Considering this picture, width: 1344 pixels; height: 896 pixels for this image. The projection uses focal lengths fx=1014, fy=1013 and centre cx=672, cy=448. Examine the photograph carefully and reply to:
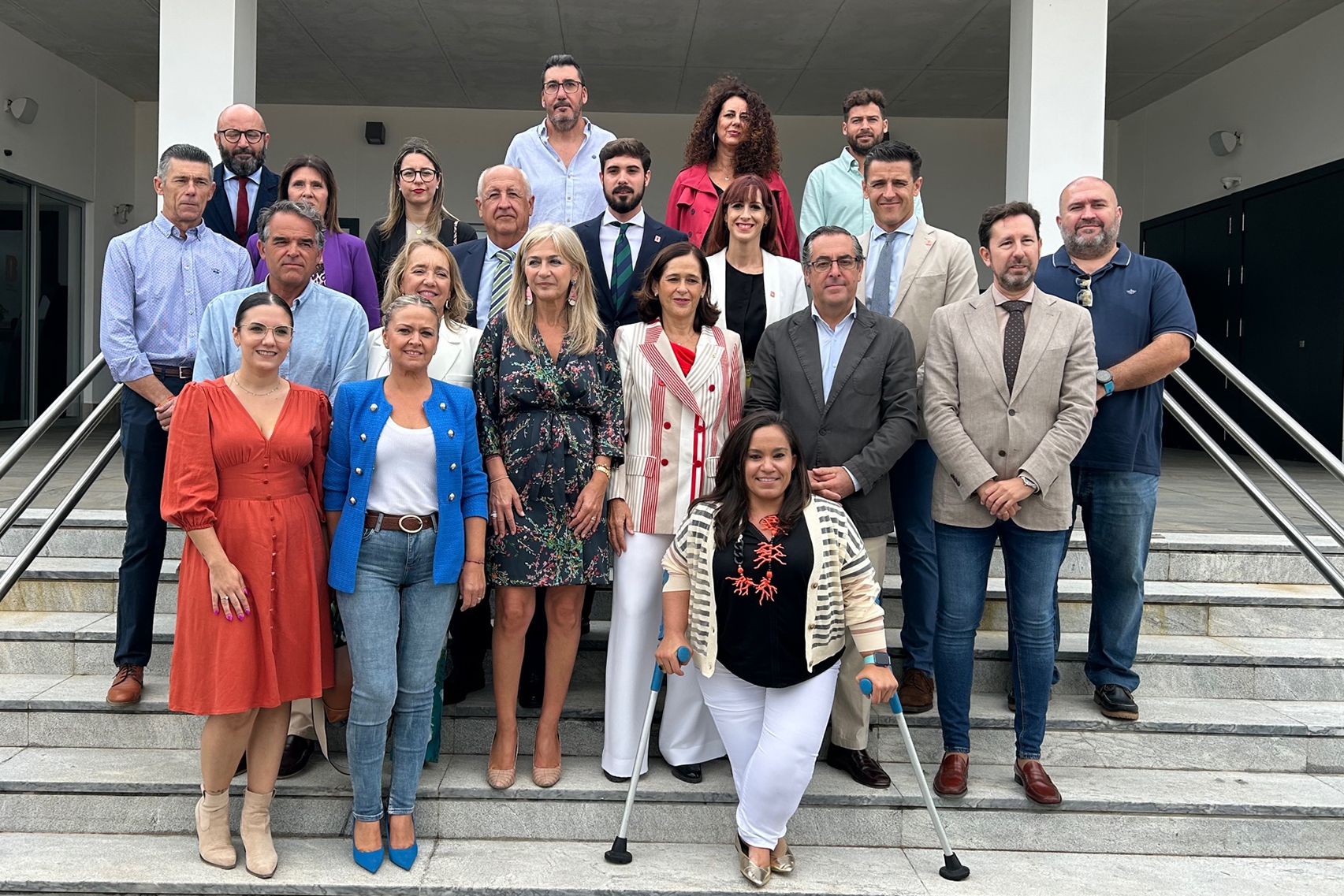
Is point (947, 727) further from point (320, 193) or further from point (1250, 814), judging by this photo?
point (320, 193)

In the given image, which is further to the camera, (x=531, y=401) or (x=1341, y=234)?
(x=1341, y=234)

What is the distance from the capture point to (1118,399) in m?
3.75

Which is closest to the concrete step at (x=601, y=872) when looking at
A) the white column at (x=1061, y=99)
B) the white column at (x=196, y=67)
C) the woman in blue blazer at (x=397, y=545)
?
the woman in blue blazer at (x=397, y=545)

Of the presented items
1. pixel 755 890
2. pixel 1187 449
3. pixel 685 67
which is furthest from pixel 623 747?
pixel 1187 449

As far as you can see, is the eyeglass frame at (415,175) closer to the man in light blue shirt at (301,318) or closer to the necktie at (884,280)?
the man in light blue shirt at (301,318)

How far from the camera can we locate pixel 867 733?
3648 millimetres

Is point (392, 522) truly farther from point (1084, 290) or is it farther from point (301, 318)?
point (1084, 290)

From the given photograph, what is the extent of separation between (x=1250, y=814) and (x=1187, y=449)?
959 cm

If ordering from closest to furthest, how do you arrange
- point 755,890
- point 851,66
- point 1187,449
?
1. point 755,890
2. point 851,66
3. point 1187,449

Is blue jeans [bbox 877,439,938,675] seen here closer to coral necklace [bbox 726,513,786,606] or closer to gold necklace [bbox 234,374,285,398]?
coral necklace [bbox 726,513,786,606]

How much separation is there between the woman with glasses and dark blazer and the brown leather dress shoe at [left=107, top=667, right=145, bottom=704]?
1.75 meters

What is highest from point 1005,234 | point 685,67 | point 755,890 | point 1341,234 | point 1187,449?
point 685,67

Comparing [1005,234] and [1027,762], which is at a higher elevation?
[1005,234]

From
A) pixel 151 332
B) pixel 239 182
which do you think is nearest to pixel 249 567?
pixel 151 332
